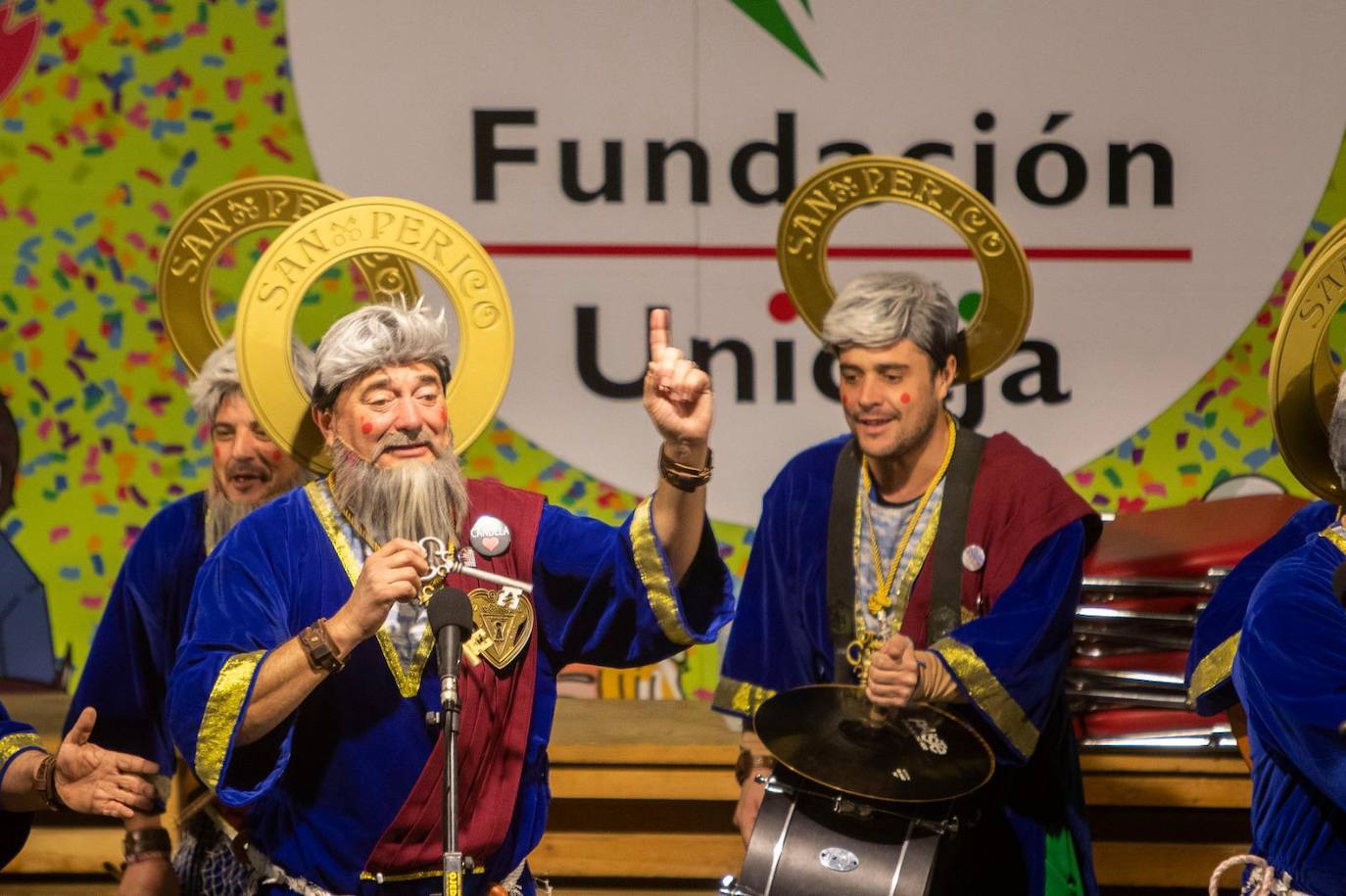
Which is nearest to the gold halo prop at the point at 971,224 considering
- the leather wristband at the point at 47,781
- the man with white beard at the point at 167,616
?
the man with white beard at the point at 167,616

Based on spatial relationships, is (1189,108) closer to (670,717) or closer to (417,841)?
(670,717)

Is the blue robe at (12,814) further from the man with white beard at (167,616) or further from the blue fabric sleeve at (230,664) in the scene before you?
the blue fabric sleeve at (230,664)

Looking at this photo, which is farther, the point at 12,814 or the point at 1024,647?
the point at 1024,647

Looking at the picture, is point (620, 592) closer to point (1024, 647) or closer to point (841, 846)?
point (841, 846)

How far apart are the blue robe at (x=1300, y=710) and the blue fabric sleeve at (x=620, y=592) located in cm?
82

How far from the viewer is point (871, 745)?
10.5 ft

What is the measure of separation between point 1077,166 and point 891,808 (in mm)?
2487

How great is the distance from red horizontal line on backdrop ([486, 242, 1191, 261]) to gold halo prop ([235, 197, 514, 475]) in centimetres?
198

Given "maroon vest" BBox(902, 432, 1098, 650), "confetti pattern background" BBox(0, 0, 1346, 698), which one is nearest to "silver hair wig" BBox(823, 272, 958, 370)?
"maroon vest" BBox(902, 432, 1098, 650)

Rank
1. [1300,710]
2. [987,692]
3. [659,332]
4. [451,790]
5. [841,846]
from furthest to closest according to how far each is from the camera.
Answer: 1. [987,692]
2. [841,846]
3. [659,332]
4. [1300,710]
5. [451,790]

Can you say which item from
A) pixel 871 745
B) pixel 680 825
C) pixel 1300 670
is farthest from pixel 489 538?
pixel 680 825

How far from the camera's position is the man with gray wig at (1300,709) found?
102 inches

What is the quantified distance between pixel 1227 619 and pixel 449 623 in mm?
1449

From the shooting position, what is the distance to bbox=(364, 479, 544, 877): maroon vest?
275cm
